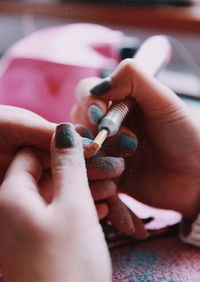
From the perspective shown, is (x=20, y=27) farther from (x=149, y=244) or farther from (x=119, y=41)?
(x=149, y=244)

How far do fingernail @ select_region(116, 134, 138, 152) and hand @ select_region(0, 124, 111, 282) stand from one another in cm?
10

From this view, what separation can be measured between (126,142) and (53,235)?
145 millimetres

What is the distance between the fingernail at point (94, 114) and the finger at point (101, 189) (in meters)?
0.06

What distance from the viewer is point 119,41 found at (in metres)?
0.75

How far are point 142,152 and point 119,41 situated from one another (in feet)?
1.23

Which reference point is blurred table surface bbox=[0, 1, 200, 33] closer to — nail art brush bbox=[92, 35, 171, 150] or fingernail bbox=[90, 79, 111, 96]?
nail art brush bbox=[92, 35, 171, 150]

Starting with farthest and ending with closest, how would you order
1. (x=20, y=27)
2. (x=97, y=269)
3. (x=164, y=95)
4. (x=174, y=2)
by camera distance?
(x=20, y=27)
(x=174, y=2)
(x=164, y=95)
(x=97, y=269)

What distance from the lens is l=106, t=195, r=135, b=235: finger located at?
373mm

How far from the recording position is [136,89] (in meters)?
0.38

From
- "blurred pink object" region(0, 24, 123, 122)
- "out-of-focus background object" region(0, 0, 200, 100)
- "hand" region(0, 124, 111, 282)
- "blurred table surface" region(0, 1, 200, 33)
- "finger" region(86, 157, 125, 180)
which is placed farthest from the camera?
"blurred table surface" region(0, 1, 200, 33)

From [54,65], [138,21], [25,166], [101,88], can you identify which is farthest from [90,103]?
[138,21]

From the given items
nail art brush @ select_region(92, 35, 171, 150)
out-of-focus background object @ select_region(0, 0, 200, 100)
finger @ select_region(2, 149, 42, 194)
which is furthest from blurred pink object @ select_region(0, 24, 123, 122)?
finger @ select_region(2, 149, 42, 194)

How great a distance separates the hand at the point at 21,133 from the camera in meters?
0.32

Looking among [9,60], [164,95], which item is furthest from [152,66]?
[9,60]
